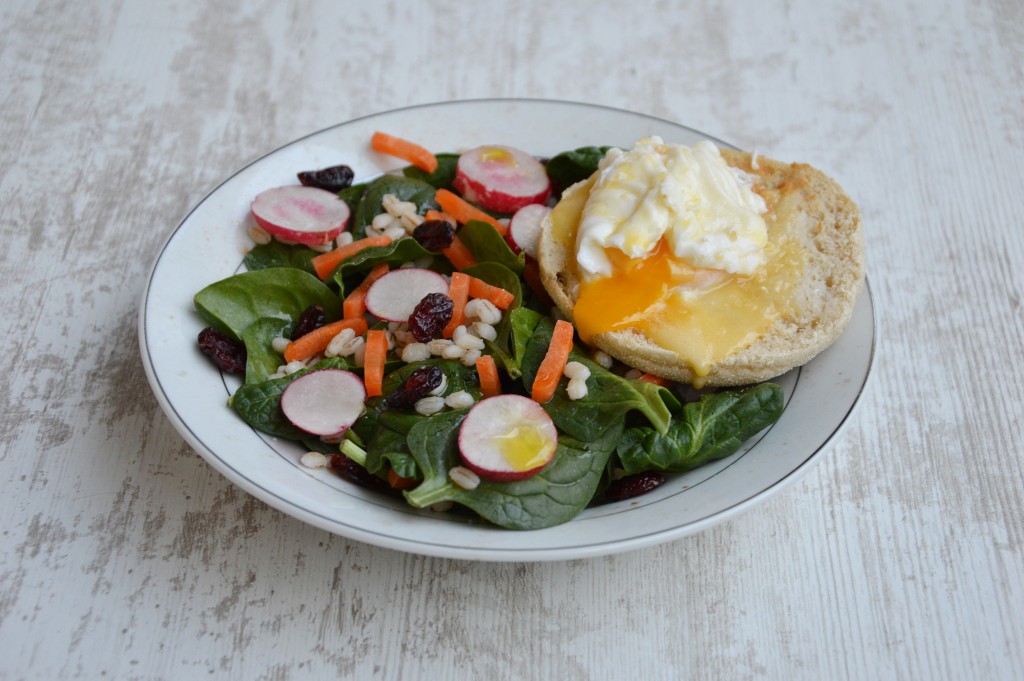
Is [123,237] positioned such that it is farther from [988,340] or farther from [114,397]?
[988,340]

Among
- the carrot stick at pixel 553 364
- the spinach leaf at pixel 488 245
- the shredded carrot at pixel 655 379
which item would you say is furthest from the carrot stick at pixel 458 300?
the shredded carrot at pixel 655 379

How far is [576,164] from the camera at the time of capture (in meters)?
4.88

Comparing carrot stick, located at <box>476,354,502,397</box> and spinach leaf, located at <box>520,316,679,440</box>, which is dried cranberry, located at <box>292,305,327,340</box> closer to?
carrot stick, located at <box>476,354,502,397</box>

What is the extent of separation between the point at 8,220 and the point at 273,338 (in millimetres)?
2075

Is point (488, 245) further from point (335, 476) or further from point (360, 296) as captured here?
point (335, 476)

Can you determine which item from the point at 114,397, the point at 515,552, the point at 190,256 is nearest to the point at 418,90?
the point at 190,256

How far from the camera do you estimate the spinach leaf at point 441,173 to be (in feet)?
16.3

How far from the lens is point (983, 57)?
654 cm

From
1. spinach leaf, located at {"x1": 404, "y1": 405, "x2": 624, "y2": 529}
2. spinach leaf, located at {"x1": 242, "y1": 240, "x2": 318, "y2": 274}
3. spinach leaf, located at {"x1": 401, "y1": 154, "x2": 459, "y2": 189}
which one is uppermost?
spinach leaf, located at {"x1": 404, "y1": 405, "x2": 624, "y2": 529}

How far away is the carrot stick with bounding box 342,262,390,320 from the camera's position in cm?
421

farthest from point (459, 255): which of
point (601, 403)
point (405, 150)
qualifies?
point (601, 403)

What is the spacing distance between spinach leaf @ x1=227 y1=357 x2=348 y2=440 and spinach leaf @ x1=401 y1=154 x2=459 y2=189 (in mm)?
1598

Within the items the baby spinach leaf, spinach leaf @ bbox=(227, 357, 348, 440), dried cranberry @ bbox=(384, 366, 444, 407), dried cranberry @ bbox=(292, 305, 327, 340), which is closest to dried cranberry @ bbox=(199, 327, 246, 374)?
spinach leaf @ bbox=(227, 357, 348, 440)

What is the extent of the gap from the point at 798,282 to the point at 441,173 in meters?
1.90
